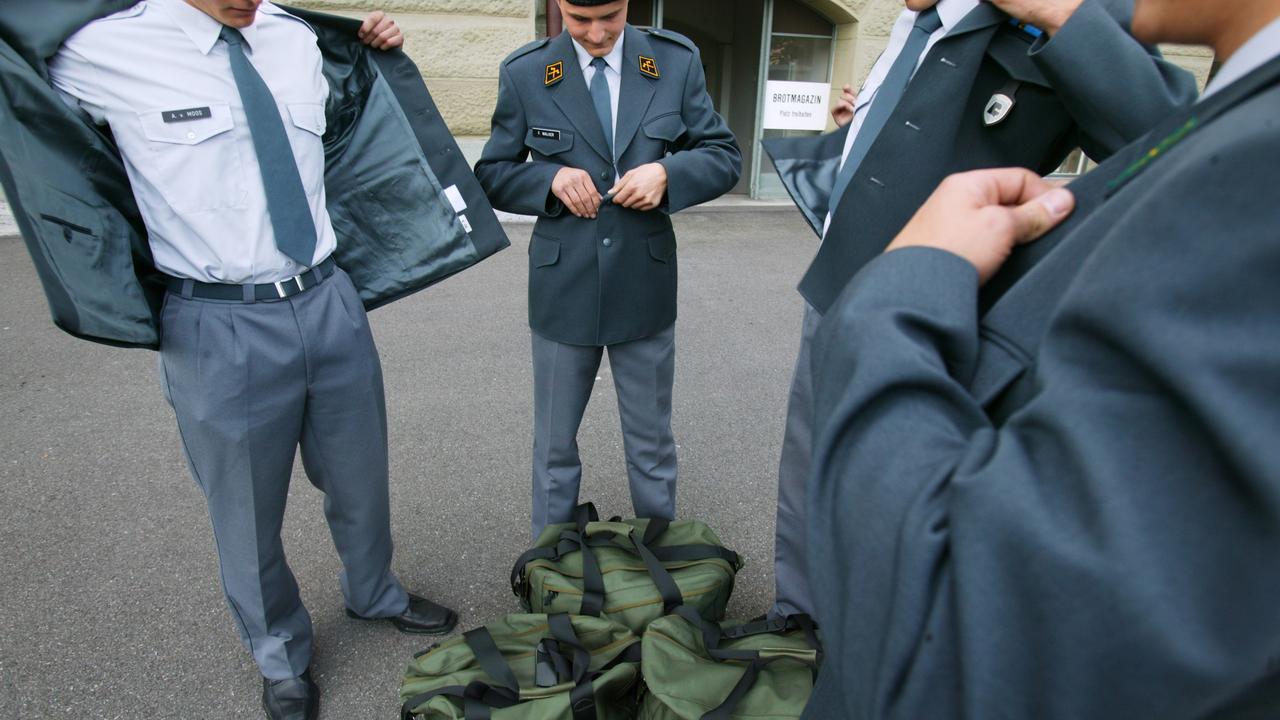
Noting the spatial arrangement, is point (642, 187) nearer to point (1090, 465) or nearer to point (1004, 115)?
point (1004, 115)

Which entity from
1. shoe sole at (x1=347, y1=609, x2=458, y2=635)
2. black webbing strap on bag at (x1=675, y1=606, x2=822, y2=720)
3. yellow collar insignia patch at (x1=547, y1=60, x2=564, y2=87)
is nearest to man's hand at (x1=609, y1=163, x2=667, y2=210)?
yellow collar insignia patch at (x1=547, y1=60, x2=564, y2=87)

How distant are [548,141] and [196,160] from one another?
3.28 ft

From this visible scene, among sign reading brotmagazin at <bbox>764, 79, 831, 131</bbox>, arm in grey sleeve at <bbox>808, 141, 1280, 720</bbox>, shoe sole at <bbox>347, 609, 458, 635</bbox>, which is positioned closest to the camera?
arm in grey sleeve at <bbox>808, 141, 1280, 720</bbox>

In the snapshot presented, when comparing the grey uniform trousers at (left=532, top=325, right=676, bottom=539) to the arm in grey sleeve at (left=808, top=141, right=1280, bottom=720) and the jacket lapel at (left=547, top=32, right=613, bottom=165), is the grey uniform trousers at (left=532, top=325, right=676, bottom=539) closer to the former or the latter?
the jacket lapel at (left=547, top=32, right=613, bottom=165)

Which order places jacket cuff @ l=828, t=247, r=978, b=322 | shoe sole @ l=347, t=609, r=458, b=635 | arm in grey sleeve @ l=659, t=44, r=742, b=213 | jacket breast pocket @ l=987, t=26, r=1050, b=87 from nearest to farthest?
jacket cuff @ l=828, t=247, r=978, b=322 → jacket breast pocket @ l=987, t=26, r=1050, b=87 → arm in grey sleeve @ l=659, t=44, r=742, b=213 → shoe sole @ l=347, t=609, r=458, b=635

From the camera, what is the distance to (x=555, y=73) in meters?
2.33

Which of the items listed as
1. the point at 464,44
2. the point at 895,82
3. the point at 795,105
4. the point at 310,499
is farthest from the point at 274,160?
the point at 795,105

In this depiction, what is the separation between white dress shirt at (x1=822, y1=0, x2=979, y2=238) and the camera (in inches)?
65.7

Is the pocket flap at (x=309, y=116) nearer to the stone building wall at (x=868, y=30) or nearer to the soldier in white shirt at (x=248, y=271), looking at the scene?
the soldier in white shirt at (x=248, y=271)

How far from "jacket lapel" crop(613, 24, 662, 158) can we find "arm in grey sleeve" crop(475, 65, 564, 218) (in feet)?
0.72

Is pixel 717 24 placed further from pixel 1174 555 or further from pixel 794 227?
pixel 1174 555

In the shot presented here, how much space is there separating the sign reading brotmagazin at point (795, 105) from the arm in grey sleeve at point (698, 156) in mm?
6109

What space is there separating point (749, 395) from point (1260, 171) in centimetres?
365

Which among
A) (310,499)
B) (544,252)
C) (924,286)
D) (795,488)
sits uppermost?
(924,286)
